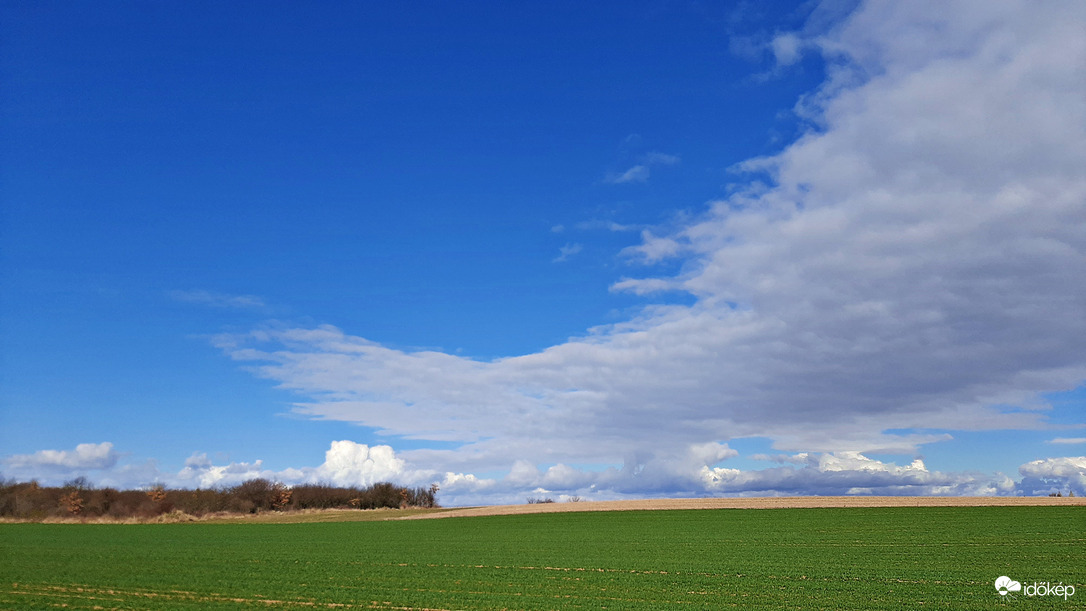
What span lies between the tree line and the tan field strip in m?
46.9

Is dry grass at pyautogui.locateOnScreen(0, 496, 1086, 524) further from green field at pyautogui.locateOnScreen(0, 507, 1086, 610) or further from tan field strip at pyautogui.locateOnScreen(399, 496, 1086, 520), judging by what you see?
green field at pyautogui.locateOnScreen(0, 507, 1086, 610)

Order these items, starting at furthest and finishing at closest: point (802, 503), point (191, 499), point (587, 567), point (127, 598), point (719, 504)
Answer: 1. point (191, 499)
2. point (719, 504)
3. point (802, 503)
4. point (587, 567)
5. point (127, 598)

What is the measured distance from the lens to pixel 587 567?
107 feet

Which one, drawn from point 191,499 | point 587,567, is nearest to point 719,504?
point 587,567

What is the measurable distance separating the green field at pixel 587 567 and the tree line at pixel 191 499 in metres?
57.5

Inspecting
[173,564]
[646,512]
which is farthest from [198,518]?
[173,564]

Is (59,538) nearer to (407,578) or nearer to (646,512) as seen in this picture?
(407,578)

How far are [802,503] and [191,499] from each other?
100866mm

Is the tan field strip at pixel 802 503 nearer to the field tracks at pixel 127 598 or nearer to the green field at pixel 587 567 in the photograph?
the green field at pixel 587 567

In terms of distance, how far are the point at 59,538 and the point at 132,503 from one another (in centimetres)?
6351

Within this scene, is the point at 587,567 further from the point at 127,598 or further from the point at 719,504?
the point at 719,504

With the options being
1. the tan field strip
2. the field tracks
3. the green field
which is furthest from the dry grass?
the field tracks

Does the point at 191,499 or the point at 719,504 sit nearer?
the point at 719,504

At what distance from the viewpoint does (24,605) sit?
952 inches
